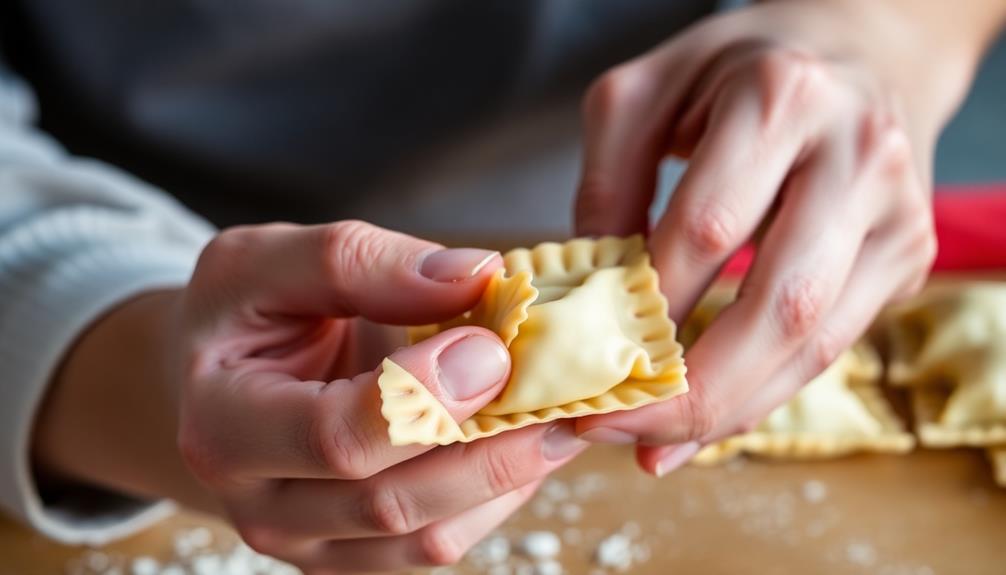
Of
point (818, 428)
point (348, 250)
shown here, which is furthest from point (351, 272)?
point (818, 428)

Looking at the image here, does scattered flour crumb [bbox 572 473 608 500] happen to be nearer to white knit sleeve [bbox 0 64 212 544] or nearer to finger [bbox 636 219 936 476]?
finger [bbox 636 219 936 476]

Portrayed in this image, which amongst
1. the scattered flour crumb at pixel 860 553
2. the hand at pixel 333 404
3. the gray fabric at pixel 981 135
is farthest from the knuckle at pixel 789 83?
the gray fabric at pixel 981 135

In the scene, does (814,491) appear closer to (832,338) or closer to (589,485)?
(589,485)

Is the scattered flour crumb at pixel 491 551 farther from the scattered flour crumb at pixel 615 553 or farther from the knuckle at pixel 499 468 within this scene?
the knuckle at pixel 499 468

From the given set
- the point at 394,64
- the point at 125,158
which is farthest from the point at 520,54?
the point at 125,158

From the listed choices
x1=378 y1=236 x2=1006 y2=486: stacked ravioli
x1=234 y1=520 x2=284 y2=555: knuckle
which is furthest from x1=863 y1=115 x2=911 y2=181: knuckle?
x1=234 y1=520 x2=284 y2=555: knuckle
